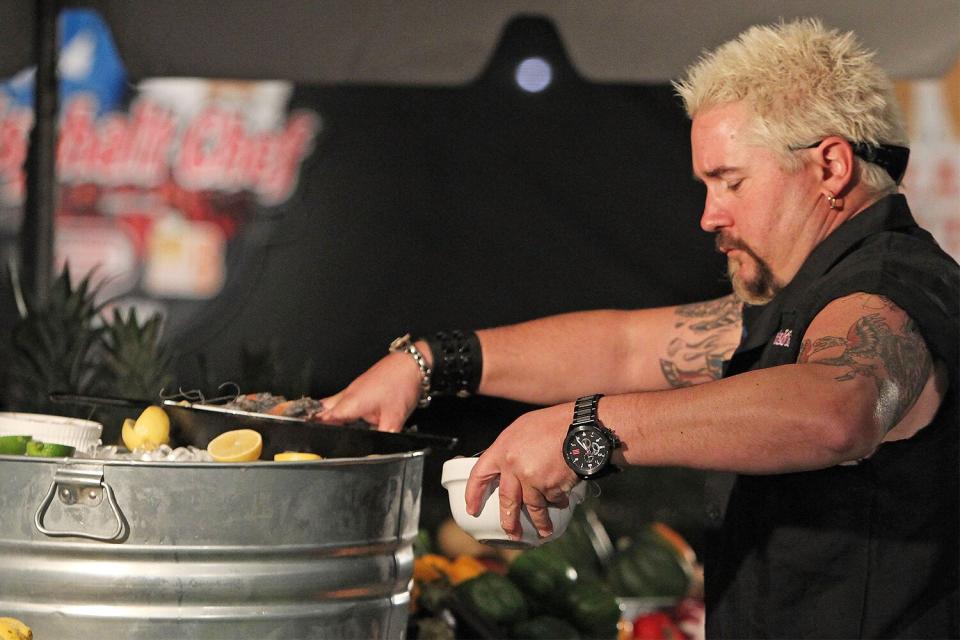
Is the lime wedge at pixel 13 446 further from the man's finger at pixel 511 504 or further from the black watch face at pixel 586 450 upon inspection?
the black watch face at pixel 586 450

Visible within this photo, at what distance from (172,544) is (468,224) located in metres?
3.64

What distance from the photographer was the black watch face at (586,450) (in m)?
1.67

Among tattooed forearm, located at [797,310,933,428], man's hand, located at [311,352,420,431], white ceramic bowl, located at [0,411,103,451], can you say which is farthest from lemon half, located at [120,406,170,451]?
tattooed forearm, located at [797,310,933,428]

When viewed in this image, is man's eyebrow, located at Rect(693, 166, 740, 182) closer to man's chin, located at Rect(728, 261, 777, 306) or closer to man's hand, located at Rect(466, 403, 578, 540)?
man's chin, located at Rect(728, 261, 777, 306)

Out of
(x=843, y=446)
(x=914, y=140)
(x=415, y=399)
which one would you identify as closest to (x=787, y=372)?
(x=843, y=446)

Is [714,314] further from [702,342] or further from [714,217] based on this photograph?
[714,217]

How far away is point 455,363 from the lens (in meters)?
2.54

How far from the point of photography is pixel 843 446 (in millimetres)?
1585

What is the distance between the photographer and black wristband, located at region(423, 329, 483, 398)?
252 centimetres

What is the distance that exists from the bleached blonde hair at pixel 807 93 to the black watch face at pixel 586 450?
2.27 feet

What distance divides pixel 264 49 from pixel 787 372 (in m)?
3.01

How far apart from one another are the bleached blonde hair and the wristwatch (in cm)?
68

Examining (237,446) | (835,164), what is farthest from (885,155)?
(237,446)

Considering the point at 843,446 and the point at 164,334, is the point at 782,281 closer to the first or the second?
the point at 843,446
